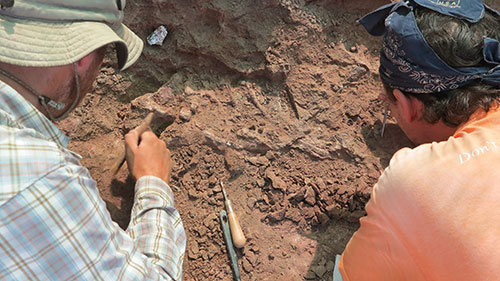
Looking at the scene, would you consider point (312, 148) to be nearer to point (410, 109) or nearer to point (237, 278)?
point (410, 109)

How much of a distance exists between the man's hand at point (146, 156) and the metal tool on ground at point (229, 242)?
1.30 ft

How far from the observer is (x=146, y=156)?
73.4 inches

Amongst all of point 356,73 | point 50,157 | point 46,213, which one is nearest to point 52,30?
point 50,157

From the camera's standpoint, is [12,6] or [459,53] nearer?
[12,6]

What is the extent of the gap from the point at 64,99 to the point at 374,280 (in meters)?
1.53

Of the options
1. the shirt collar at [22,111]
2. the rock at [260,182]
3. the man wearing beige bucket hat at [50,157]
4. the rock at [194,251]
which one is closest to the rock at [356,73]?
the rock at [260,182]

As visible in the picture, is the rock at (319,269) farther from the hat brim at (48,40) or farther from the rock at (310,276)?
the hat brim at (48,40)

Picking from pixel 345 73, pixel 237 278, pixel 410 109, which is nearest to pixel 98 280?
pixel 237 278

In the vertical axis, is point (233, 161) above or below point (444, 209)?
below

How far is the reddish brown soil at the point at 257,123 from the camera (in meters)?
2.03

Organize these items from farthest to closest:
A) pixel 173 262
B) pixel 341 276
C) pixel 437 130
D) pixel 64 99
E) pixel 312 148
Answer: pixel 312 148 → pixel 341 276 → pixel 437 130 → pixel 173 262 → pixel 64 99

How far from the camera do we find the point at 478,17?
4.57ft

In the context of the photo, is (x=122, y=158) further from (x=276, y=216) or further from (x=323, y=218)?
(x=323, y=218)

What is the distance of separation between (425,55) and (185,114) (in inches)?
57.6
